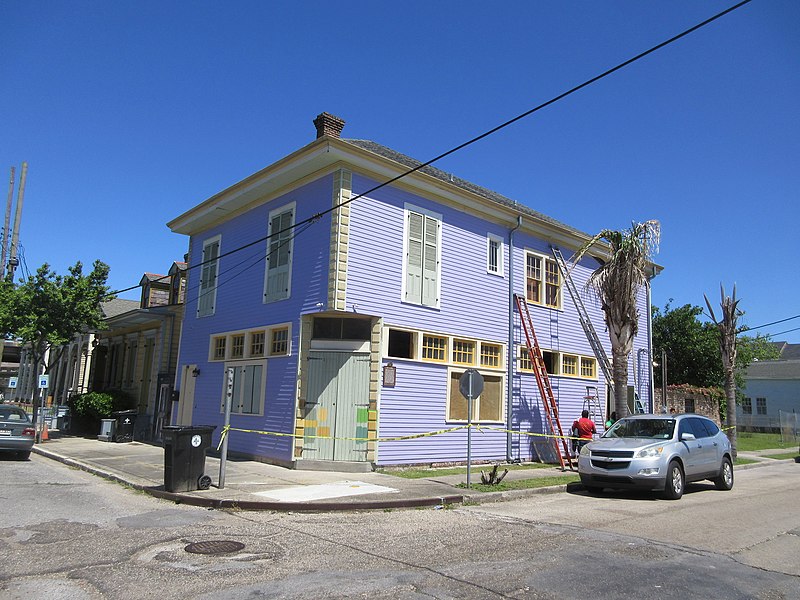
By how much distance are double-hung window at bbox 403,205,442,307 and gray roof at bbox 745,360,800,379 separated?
43.3m

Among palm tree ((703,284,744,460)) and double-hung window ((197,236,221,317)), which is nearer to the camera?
double-hung window ((197,236,221,317))

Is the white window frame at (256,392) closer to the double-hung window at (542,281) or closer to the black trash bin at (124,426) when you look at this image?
the black trash bin at (124,426)

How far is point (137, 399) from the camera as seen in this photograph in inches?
950

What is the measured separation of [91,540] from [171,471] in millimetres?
3401

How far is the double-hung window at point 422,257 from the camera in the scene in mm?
15852

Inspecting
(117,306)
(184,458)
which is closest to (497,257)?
(184,458)

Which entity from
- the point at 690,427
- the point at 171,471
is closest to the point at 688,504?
the point at 690,427

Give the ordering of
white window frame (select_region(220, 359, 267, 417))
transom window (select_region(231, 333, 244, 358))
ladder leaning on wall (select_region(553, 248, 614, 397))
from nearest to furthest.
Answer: white window frame (select_region(220, 359, 267, 417))
transom window (select_region(231, 333, 244, 358))
ladder leaning on wall (select_region(553, 248, 614, 397))

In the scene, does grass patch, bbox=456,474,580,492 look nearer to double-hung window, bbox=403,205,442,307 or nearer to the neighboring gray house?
double-hung window, bbox=403,205,442,307

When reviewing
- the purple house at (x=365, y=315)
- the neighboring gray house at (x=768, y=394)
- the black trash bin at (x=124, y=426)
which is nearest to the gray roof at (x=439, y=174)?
the purple house at (x=365, y=315)

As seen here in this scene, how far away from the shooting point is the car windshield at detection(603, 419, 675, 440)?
12.5 meters

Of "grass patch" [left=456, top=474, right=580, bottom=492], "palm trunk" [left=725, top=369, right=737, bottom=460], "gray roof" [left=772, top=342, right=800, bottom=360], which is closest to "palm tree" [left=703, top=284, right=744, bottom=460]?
"palm trunk" [left=725, top=369, right=737, bottom=460]

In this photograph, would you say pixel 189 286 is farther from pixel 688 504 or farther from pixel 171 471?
pixel 688 504

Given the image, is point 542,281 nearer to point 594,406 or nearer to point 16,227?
point 594,406
